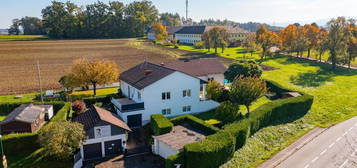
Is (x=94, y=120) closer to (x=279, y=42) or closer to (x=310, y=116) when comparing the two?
(x=310, y=116)

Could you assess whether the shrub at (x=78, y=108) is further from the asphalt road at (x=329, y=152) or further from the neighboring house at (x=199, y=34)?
the neighboring house at (x=199, y=34)

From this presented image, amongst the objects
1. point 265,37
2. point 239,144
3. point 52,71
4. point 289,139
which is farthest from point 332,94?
point 52,71

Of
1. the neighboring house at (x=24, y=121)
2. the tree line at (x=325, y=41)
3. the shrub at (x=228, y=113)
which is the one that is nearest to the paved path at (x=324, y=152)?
the shrub at (x=228, y=113)

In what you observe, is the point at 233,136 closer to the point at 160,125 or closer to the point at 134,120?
the point at 160,125

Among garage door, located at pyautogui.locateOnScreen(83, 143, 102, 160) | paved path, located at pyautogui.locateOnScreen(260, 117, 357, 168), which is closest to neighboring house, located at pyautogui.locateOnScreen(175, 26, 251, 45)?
paved path, located at pyautogui.locateOnScreen(260, 117, 357, 168)

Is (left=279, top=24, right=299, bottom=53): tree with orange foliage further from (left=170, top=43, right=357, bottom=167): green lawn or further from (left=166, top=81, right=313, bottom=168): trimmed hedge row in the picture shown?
(left=166, top=81, right=313, bottom=168): trimmed hedge row


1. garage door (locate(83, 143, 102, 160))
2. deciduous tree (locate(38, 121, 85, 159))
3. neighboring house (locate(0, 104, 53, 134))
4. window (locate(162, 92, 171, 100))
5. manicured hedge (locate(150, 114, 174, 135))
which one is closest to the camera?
deciduous tree (locate(38, 121, 85, 159))
